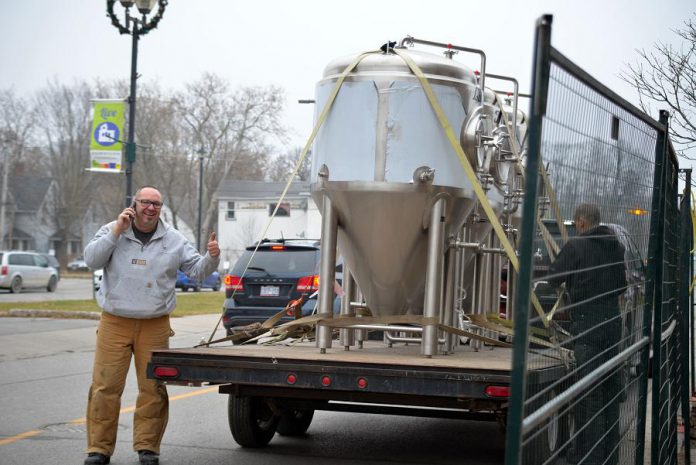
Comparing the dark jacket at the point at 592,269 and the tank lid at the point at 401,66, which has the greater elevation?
the tank lid at the point at 401,66

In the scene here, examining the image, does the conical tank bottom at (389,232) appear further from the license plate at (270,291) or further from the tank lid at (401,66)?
the license plate at (270,291)

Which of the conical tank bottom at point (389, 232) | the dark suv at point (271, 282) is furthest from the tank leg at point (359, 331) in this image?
the dark suv at point (271, 282)

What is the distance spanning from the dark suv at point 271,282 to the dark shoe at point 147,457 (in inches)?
259

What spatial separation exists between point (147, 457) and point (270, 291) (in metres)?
6.99

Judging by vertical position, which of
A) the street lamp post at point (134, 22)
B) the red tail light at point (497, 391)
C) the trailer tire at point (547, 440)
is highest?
the street lamp post at point (134, 22)

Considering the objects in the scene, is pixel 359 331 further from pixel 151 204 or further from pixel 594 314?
pixel 594 314

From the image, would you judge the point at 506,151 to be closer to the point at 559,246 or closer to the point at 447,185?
the point at 447,185

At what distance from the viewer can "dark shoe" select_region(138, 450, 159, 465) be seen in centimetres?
747

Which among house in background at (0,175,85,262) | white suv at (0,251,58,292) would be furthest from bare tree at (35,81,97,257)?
white suv at (0,251,58,292)

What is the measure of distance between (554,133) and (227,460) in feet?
17.8

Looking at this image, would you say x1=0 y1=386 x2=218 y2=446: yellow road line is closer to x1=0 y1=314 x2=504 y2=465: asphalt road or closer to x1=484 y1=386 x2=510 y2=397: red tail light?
x1=0 y1=314 x2=504 y2=465: asphalt road

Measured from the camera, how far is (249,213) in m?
83.1

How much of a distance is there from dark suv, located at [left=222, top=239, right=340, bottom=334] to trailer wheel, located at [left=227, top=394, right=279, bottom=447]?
5.38 m

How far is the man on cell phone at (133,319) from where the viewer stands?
24.4 ft
